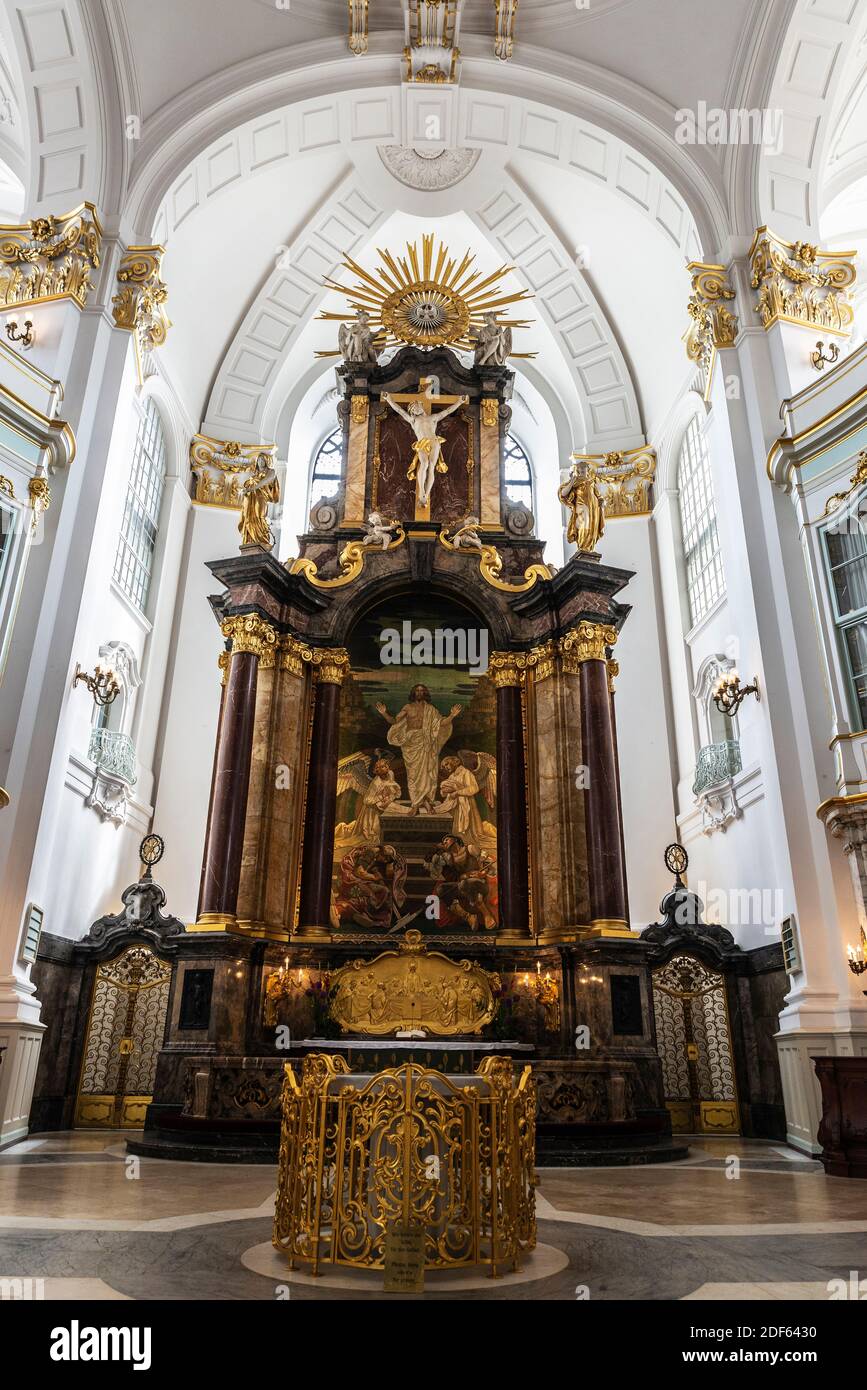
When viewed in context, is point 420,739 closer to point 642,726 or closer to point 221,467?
point 642,726

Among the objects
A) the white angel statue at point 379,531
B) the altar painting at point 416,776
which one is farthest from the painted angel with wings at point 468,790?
the white angel statue at point 379,531

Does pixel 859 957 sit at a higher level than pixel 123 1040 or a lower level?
higher

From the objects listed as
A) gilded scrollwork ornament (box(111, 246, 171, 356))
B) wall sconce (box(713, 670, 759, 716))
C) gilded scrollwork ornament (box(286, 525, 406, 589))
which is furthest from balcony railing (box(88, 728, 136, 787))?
wall sconce (box(713, 670, 759, 716))

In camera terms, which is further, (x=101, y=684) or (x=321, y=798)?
(x=101, y=684)

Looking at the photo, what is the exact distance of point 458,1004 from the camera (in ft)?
38.2

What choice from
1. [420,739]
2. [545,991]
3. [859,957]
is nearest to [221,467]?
[420,739]

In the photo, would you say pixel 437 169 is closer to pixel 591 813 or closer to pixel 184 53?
pixel 184 53

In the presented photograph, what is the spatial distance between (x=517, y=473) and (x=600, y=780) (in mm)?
9637

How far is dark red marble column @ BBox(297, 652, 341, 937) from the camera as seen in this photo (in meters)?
12.2

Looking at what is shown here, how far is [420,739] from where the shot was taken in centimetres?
1330

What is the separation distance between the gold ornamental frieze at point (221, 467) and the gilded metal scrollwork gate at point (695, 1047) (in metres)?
11.5

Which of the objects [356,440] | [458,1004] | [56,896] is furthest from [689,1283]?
[356,440]

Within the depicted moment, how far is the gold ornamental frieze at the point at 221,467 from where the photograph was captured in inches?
696

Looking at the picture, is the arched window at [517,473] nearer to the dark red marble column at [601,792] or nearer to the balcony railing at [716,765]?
the dark red marble column at [601,792]
